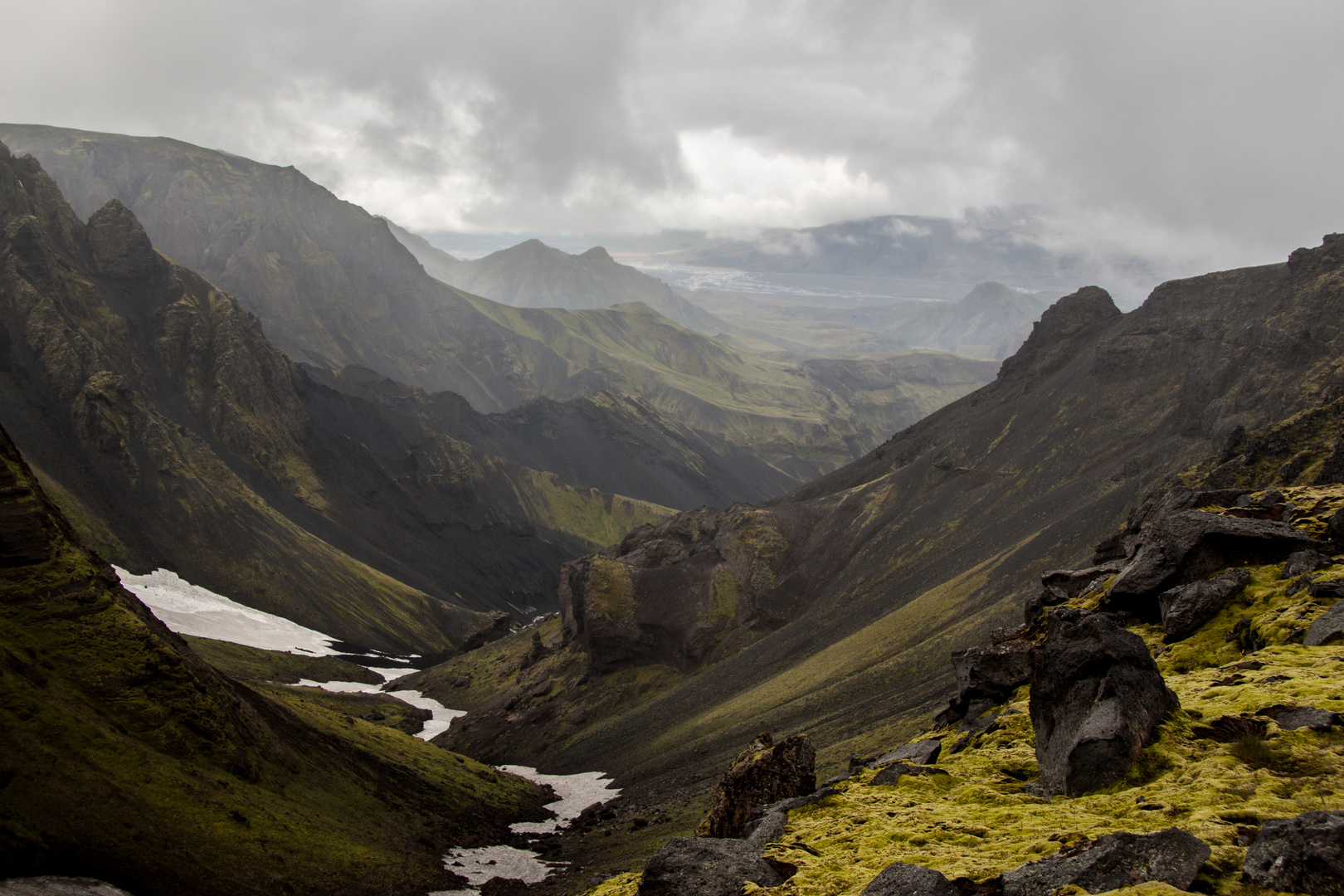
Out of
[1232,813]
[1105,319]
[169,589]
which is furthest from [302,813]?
[1105,319]

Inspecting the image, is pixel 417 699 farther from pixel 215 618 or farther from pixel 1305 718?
pixel 1305 718

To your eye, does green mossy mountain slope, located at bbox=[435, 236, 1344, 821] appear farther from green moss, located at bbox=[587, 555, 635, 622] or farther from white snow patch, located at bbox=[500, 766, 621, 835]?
white snow patch, located at bbox=[500, 766, 621, 835]

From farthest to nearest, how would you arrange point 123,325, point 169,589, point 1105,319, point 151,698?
point 123,325
point 1105,319
point 169,589
point 151,698

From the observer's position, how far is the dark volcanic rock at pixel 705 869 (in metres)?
19.5

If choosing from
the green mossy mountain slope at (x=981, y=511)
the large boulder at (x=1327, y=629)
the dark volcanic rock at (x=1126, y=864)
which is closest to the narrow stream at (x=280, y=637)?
the green mossy mountain slope at (x=981, y=511)

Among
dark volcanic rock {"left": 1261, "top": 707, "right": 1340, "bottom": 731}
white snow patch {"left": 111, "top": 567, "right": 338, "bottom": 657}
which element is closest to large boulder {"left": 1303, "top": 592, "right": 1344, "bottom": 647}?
dark volcanic rock {"left": 1261, "top": 707, "right": 1340, "bottom": 731}

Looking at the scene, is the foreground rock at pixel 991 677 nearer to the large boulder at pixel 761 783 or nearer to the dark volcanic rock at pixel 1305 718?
the large boulder at pixel 761 783

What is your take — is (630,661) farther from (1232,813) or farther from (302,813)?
(1232,813)

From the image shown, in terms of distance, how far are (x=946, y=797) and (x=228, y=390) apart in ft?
641

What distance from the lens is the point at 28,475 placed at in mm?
47344

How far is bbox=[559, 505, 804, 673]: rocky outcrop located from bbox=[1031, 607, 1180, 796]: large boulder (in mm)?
86530

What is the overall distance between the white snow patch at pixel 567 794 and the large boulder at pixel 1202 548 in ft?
164

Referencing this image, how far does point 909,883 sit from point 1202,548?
20.9m

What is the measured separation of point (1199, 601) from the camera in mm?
27188
